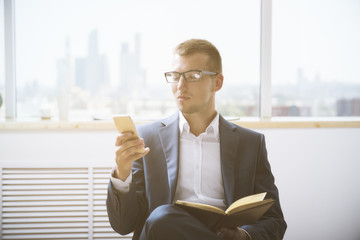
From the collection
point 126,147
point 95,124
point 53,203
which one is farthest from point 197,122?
point 53,203

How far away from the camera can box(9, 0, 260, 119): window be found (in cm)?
238

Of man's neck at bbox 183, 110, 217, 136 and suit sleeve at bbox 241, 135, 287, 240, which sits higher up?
man's neck at bbox 183, 110, 217, 136

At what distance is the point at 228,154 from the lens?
1.41 metres

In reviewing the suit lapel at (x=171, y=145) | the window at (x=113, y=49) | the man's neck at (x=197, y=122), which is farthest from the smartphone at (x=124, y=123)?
the window at (x=113, y=49)

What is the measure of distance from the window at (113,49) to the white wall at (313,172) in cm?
40

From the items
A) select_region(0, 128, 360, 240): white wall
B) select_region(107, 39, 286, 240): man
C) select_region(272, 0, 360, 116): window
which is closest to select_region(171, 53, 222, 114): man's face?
select_region(107, 39, 286, 240): man

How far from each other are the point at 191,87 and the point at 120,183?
0.52m

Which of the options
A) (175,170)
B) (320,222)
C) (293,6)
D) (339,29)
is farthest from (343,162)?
(175,170)

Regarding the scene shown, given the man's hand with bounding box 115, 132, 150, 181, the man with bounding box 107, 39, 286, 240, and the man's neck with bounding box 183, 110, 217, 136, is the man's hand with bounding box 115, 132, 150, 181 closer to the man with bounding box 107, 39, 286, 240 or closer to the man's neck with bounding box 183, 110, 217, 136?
the man with bounding box 107, 39, 286, 240

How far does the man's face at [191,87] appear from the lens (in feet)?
4.45

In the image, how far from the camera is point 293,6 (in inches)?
98.0

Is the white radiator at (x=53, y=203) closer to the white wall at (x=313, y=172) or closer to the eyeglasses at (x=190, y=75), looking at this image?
the white wall at (x=313, y=172)

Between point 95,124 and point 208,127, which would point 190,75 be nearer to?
point 208,127

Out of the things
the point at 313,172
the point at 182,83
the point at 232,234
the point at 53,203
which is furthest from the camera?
the point at 313,172
